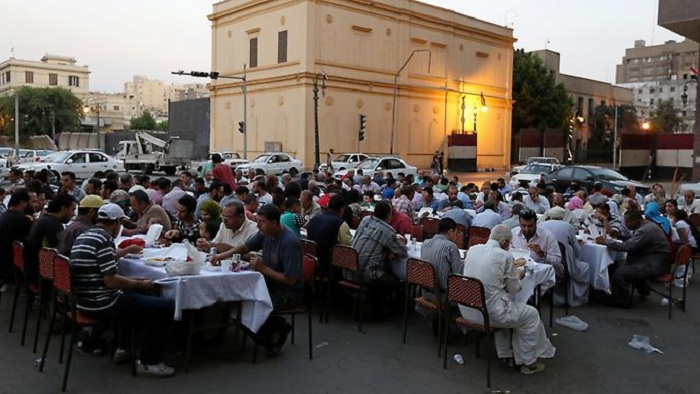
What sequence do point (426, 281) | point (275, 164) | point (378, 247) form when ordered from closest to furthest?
point (426, 281), point (378, 247), point (275, 164)

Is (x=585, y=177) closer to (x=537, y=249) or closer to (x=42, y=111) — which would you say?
(x=537, y=249)

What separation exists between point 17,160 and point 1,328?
33373mm

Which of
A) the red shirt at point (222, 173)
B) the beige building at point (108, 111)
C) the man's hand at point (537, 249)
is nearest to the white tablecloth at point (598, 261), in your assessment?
the man's hand at point (537, 249)

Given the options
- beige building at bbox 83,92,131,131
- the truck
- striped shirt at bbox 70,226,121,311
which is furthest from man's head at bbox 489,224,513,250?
beige building at bbox 83,92,131,131

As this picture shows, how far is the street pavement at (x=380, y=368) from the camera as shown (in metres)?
5.47

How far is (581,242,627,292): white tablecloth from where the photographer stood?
27.3 feet

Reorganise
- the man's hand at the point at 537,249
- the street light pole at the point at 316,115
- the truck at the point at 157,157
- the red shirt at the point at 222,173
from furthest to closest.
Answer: the truck at the point at 157,157, the street light pole at the point at 316,115, the red shirt at the point at 222,173, the man's hand at the point at 537,249

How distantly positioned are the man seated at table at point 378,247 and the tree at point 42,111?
7388 cm

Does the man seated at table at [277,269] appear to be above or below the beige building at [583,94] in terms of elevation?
below

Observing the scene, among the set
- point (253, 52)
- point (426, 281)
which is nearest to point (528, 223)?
point (426, 281)

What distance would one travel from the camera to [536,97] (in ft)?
186

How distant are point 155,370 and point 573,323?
16.1 ft

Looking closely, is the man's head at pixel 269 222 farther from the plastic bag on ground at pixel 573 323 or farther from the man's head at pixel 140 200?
the plastic bag on ground at pixel 573 323

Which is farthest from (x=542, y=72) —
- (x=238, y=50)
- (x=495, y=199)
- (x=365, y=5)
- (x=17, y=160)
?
(x=495, y=199)
